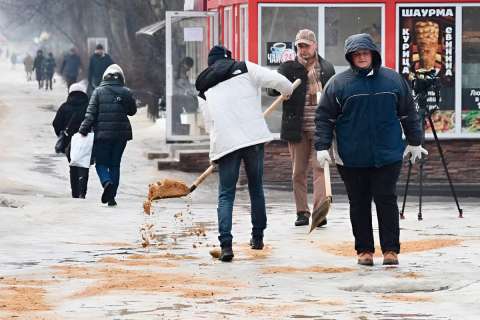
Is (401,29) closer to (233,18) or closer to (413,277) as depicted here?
(233,18)

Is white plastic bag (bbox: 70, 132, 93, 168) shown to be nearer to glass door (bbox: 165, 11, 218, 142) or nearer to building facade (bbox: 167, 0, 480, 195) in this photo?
building facade (bbox: 167, 0, 480, 195)

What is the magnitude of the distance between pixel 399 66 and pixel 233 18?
281 cm

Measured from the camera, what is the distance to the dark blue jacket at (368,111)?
1248 centimetres

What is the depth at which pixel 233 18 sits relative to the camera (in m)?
25.2

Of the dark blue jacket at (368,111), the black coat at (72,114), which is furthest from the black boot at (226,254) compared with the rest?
the black coat at (72,114)

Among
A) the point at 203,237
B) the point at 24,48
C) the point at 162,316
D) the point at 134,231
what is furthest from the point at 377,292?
the point at 24,48

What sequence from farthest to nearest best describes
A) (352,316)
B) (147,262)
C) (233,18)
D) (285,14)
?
(233,18) < (285,14) < (147,262) < (352,316)

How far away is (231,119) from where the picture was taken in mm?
13656

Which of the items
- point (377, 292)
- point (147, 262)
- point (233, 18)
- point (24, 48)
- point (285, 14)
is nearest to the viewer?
point (377, 292)

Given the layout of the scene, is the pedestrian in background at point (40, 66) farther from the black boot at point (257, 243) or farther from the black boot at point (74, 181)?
the black boot at point (257, 243)

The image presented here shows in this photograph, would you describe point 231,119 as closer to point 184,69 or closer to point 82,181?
point 82,181

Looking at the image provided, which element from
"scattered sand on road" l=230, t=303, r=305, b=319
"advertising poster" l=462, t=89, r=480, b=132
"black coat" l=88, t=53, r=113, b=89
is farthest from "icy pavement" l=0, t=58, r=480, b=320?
"black coat" l=88, t=53, r=113, b=89

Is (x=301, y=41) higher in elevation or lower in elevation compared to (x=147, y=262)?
higher

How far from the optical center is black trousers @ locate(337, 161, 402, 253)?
12.6 meters
